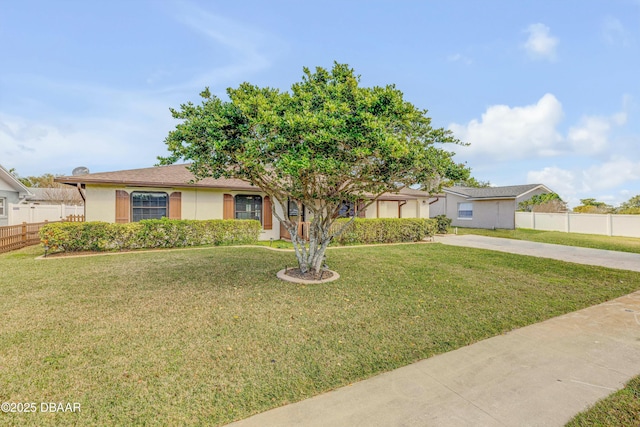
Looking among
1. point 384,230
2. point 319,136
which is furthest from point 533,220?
point 319,136

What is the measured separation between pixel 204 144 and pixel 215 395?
13.9 feet

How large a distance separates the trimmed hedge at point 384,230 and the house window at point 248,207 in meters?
3.70

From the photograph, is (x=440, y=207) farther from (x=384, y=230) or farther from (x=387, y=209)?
(x=384, y=230)

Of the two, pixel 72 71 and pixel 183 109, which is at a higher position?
pixel 72 71

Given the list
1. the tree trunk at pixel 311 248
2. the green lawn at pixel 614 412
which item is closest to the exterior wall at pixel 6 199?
the tree trunk at pixel 311 248

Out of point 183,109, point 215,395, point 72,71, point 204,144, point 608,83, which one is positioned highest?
point 72,71

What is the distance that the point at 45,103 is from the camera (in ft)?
46.3

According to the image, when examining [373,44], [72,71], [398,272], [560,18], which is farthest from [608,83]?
[72,71]

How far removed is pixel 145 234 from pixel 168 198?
2.16 m

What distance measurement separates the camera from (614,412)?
237 cm

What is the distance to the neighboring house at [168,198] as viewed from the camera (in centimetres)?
1093

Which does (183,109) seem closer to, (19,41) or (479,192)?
(19,41)

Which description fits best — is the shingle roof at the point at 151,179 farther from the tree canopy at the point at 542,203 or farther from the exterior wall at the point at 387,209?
the tree canopy at the point at 542,203

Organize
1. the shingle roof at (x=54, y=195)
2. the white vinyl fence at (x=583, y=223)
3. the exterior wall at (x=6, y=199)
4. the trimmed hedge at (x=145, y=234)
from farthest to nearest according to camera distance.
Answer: the shingle roof at (x=54, y=195) < the white vinyl fence at (x=583, y=223) < the exterior wall at (x=6, y=199) < the trimmed hedge at (x=145, y=234)
